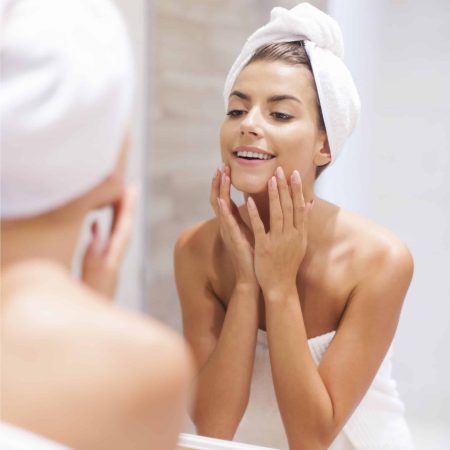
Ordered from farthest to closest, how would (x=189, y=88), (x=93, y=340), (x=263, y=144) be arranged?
(x=189, y=88) < (x=263, y=144) < (x=93, y=340)

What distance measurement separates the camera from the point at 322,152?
927 millimetres

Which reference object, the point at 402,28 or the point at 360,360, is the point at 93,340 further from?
the point at 402,28

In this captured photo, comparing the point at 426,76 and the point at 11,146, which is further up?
the point at 426,76

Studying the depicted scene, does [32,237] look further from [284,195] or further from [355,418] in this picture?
[355,418]

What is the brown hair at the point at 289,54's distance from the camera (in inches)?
35.1

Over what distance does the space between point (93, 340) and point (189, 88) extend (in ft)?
3.40

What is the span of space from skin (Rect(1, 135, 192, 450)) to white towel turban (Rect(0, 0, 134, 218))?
3 centimetres

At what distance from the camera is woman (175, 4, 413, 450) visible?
888 mm

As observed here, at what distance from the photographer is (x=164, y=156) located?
1.45m

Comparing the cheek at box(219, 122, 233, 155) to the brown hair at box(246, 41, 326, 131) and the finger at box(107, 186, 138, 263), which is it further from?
the finger at box(107, 186, 138, 263)

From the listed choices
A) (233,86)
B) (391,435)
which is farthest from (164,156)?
(391,435)

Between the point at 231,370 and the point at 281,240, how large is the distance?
0.60 feet

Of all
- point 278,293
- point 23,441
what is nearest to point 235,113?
point 278,293

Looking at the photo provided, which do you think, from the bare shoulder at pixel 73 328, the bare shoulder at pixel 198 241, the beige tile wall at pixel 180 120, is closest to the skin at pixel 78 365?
the bare shoulder at pixel 73 328
